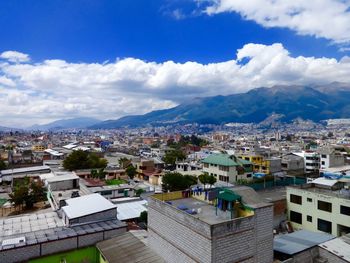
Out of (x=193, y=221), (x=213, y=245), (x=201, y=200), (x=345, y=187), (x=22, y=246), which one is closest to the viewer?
(x=213, y=245)

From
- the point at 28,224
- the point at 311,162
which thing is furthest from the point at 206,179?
the point at 28,224

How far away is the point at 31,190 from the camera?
28781 millimetres

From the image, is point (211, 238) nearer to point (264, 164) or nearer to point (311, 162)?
point (264, 164)

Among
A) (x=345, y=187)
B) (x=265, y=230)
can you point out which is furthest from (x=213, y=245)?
(x=345, y=187)

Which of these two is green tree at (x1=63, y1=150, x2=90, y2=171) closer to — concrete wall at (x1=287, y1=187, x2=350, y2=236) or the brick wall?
concrete wall at (x1=287, y1=187, x2=350, y2=236)

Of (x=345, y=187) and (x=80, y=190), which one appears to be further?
(x=80, y=190)

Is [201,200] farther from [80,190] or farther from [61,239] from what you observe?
[80,190]

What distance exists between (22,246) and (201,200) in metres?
8.57

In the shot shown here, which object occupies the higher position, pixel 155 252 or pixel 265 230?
pixel 265 230

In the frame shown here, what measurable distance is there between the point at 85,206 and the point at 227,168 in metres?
23.9

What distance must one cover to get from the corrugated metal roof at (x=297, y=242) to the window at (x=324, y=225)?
430 centimetres

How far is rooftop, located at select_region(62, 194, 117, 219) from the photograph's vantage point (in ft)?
54.4

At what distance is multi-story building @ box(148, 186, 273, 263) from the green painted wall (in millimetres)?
3089

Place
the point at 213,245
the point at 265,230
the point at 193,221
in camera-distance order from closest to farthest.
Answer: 1. the point at 213,245
2. the point at 193,221
3. the point at 265,230
